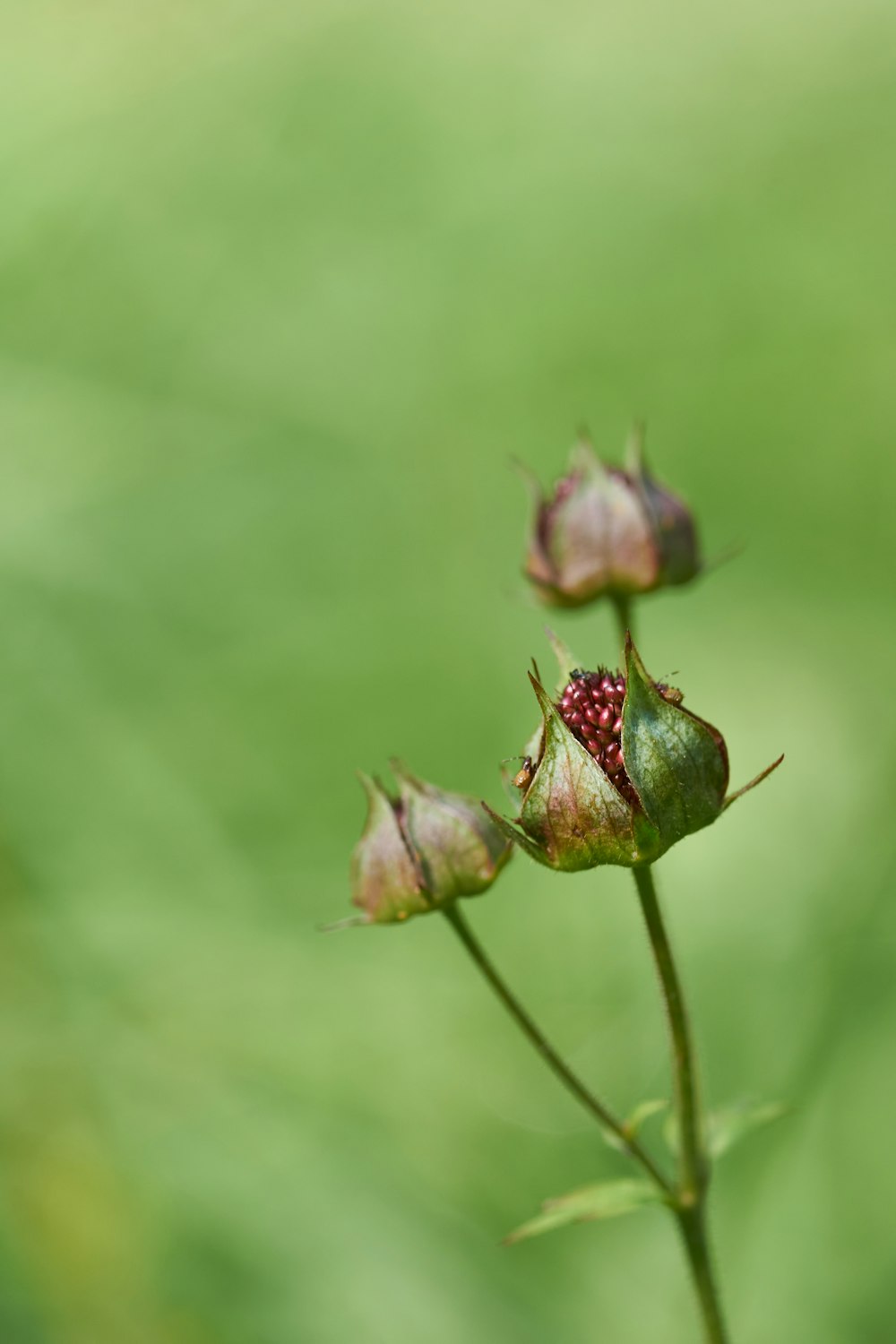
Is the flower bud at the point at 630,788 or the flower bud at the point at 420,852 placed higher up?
the flower bud at the point at 420,852

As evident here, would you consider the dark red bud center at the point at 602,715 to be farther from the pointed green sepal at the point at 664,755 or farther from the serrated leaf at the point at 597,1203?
the serrated leaf at the point at 597,1203

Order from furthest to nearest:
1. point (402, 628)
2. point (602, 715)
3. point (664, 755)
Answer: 1. point (402, 628)
2. point (602, 715)
3. point (664, 755)

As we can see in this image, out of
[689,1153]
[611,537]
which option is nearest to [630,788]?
[689,1153]

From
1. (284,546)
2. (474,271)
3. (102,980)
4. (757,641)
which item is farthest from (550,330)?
(102,980)

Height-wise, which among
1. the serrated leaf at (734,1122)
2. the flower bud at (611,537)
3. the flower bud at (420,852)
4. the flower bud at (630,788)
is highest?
the flower bud at (611,537)

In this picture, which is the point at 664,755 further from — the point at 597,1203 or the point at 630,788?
the point at 597,1203

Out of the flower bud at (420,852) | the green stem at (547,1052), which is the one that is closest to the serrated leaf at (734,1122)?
the green stem at (547,1052)

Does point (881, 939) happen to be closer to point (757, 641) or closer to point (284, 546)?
point (757, 641)
